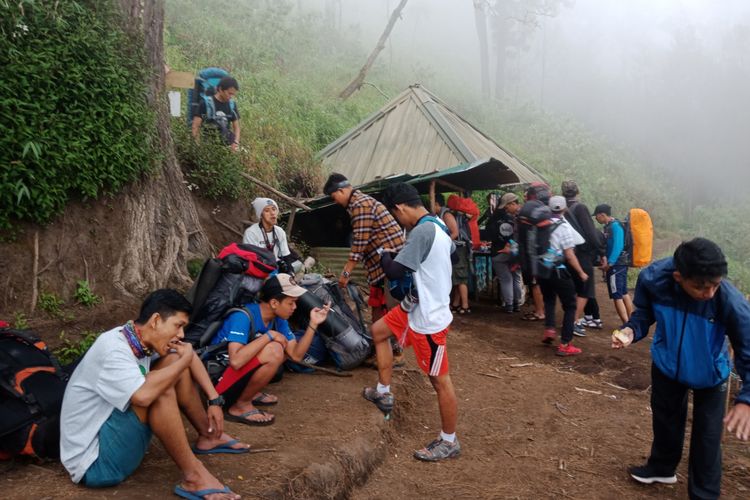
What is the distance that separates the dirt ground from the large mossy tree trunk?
1.67 meters

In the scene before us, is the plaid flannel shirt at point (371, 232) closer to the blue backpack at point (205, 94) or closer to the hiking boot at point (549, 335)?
the hiking boot at point (549, 335)

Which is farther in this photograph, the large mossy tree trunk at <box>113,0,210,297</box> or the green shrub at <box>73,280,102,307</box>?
the large mossy tree trunk at <box>113,0,210,297</box>

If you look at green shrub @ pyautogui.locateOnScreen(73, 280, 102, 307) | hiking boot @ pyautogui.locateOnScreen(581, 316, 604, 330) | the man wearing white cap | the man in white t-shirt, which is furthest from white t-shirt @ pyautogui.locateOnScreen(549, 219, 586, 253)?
green shrub @ pyautogui.locateOnScreen(73, 280, 102, 307)

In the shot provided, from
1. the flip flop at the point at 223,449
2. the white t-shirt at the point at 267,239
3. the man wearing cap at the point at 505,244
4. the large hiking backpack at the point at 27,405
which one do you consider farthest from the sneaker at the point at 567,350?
the large hiking backpack at the point at 27,405

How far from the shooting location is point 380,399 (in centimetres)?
488

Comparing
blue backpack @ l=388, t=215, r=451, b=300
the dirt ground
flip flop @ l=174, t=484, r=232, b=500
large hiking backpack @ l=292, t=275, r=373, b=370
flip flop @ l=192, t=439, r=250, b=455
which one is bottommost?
the dirt ground

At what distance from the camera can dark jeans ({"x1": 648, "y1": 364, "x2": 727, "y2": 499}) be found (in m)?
3.64

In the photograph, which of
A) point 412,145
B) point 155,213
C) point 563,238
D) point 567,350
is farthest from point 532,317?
point 155,213

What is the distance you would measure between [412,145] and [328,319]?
521 cm

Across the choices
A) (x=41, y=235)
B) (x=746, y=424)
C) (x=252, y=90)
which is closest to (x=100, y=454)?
(x=41, y=235)

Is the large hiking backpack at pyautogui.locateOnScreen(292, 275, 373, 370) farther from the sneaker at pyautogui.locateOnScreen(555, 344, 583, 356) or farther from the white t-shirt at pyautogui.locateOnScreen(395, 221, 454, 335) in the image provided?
the sneaker at pyautogui.locateOnScreen(555, 344, 583, 356)

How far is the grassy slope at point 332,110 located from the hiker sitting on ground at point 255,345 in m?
5.10

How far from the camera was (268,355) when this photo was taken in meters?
4.25

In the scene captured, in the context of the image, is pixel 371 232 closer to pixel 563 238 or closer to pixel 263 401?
pixel 263 401
